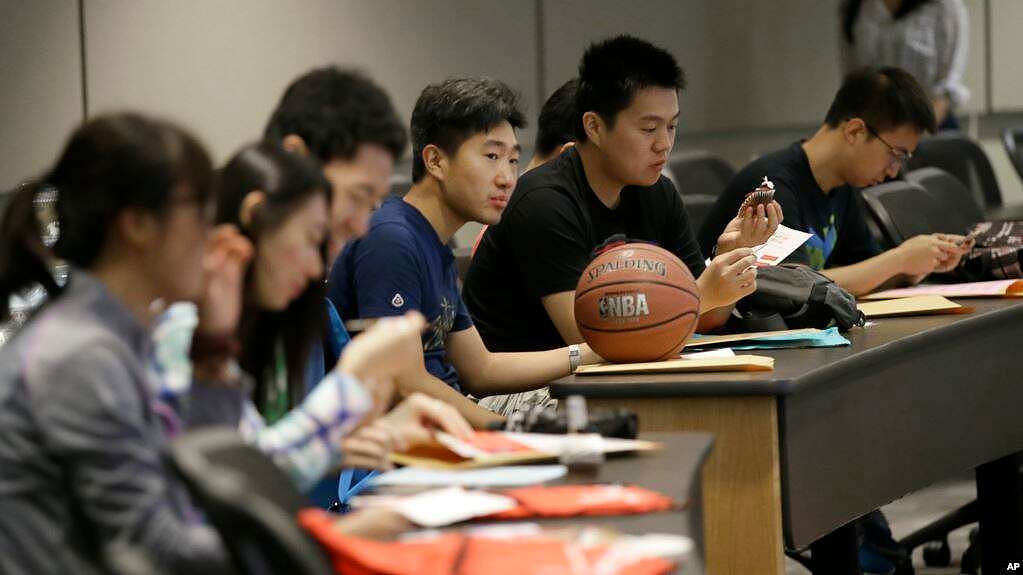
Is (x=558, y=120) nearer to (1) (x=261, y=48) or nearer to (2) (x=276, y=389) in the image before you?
(1) (x=261, y=48)

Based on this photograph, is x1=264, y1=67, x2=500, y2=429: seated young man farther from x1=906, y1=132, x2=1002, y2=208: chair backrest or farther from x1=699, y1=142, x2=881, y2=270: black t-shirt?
x1=906, y1=132, x2=1002, y2=208: chair backrest

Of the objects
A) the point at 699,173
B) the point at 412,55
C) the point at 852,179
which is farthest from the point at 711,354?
the point at 412,55

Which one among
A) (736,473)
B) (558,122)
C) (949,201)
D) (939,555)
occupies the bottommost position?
(939,555)

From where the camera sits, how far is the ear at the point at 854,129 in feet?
12.9

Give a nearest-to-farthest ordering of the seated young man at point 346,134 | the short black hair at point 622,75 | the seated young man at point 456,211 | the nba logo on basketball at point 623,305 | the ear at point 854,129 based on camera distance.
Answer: the seated young man at point 346,134
the nba logo on basketball at point 623,305
the seated young man at point 456,211
the short black hair at point 622,75
the ear at point 854,129

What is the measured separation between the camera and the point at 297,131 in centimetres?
201

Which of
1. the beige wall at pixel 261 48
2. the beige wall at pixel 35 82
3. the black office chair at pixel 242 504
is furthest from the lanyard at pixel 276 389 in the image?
the beige wall at pixel 35 82

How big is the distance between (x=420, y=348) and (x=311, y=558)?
60.0 inches

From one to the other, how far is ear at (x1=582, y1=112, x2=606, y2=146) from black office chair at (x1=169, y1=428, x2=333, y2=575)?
2.08 meters

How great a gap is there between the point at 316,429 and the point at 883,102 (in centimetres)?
264

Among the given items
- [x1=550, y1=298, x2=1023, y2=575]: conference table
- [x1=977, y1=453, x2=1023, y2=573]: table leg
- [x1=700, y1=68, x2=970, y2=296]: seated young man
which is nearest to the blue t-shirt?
[x1=550, y1=298, x2=1023, y2=575]: conference table

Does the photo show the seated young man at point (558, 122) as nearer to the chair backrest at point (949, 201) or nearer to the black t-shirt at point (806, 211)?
the black t-shirt at point (806, 211)

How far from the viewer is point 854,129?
155 inches

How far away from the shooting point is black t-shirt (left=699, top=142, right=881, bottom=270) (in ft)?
12.5
